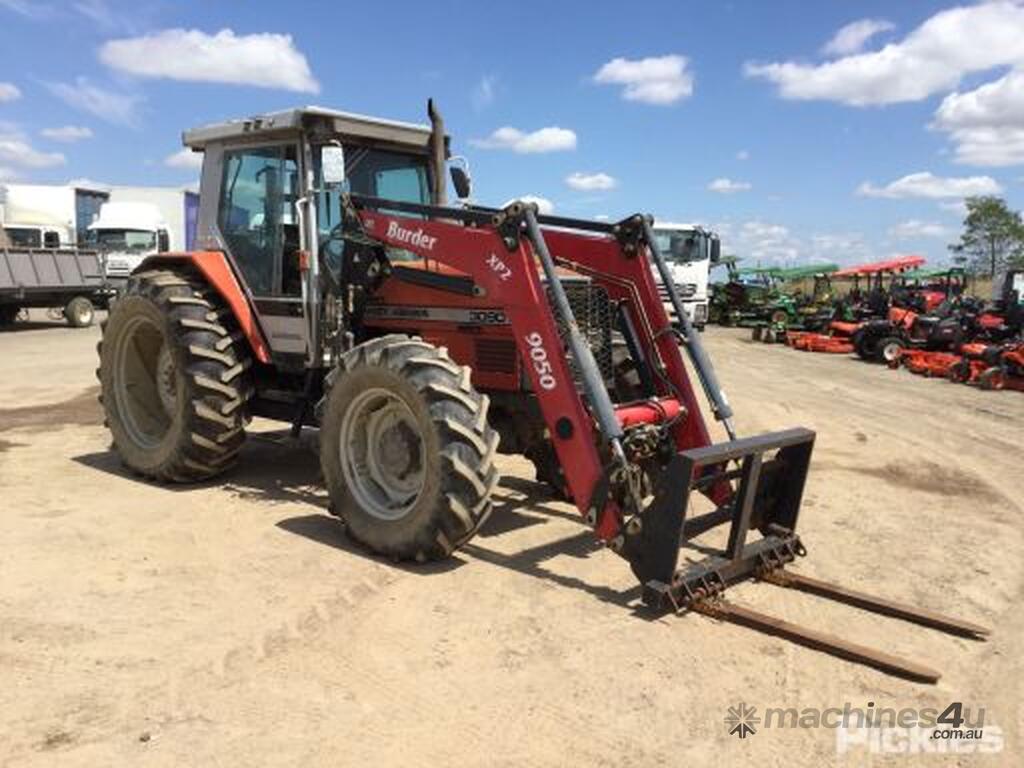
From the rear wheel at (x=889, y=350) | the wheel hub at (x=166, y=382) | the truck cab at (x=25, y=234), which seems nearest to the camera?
the wheel hub at (x=166, y=382)

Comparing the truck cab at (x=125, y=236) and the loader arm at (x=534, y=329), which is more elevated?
the truck cab at (x=125, y=236)

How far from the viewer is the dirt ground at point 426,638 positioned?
3.34 metres

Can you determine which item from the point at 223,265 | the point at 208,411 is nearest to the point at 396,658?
the point at 208,411

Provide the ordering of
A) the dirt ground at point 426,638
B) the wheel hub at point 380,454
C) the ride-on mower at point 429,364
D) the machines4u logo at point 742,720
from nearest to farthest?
the dirt ground at point 426,638 → the machines4u logo at point 742,720 → the ride-on mower at point 429,364 → the wheel hub at point 380,454

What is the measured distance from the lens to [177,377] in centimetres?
659

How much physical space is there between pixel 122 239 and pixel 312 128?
21.3m

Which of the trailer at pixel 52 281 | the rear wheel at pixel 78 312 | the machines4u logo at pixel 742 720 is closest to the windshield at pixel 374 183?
the machines4u logo at pixel 742 720

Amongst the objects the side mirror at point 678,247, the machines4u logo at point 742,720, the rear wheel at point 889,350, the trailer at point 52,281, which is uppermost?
the side mirror at point 678,247

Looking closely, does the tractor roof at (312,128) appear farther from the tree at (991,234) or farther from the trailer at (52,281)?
the tree at (991,234)

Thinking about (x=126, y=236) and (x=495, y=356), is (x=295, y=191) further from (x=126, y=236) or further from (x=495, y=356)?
(x=126, y=236)

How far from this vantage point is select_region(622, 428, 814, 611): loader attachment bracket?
436cm

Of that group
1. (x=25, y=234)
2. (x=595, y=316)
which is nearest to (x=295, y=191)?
(x=595, y=316)

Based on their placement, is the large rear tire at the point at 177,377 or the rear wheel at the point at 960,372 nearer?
the large rear tire at the point at 177,377

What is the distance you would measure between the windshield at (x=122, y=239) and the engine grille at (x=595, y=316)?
72.1 ft
